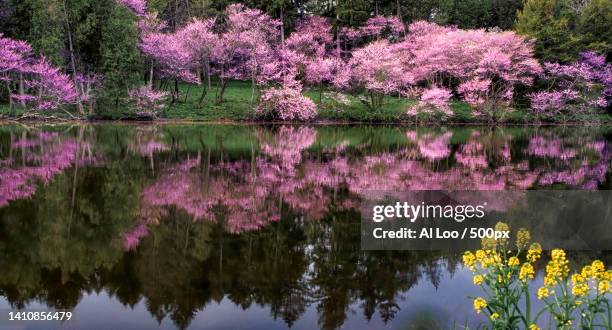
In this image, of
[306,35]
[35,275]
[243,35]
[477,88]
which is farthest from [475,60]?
[35,275]

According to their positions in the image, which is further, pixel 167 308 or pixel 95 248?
pixel 95 248

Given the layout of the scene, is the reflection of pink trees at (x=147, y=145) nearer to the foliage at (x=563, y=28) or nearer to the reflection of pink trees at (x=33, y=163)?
the reflection of pink trees at (x=33, y=163)

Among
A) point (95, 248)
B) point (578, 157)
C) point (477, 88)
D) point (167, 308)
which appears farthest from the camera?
point (477, 88)

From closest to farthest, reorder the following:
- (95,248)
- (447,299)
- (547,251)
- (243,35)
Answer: (447,299)
(95,248)
(547,251)
(243,35)

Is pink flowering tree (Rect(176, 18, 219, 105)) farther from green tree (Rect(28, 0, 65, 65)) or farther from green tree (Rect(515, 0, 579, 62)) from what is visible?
green tree (Rect(515, 0, 579, 62))

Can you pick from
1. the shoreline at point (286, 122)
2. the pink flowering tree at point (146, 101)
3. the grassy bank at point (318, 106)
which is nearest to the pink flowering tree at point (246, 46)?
the grassy bank at point (318, 106)

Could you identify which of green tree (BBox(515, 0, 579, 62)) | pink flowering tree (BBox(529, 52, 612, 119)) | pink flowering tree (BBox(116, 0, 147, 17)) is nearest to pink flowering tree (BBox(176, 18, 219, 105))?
pink flowering tree (BBox(116, 0, 147, 17))

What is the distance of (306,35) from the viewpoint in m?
50.6

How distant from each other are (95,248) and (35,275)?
1402mm

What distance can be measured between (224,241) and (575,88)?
5214cm

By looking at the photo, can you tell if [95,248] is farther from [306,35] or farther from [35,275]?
[306,35]

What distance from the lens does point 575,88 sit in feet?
171

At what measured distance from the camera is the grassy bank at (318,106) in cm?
4178

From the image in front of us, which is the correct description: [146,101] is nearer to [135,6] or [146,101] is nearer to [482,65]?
[135,6]
